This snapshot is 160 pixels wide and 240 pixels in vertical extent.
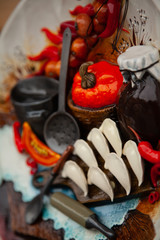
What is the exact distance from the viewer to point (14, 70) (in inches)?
40.8

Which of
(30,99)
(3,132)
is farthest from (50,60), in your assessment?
(3,132)

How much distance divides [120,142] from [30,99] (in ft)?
1.45

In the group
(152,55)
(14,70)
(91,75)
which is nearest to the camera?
(152,55)

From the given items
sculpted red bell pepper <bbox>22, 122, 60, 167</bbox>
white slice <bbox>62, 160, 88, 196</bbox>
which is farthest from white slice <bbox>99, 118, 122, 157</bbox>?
sculpted red bell pepper <bbox>22, 122, 60, 167</bbox>

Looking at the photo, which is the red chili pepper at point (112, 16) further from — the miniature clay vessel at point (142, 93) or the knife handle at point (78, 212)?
the knife handle at point (78, 212)

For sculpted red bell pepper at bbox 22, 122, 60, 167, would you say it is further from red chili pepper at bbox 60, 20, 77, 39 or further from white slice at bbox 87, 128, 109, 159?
red chili pepper at bbox 60, 20, 77, 39

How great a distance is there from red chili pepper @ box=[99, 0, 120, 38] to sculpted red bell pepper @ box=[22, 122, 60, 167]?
366 mm

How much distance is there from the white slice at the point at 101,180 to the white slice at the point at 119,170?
0.07 ft

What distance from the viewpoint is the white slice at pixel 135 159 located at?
1.82 feet

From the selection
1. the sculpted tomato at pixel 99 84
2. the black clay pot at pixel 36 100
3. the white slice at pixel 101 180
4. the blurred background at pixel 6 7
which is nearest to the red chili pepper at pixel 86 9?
the sculpted tomato at pixel 99 84

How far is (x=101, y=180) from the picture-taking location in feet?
1.95

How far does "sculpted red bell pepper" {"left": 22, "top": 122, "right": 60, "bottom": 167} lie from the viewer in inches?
31.0

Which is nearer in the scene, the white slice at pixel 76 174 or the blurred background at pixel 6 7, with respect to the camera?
the white slice at pixel 76 174

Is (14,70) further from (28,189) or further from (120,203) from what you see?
(120,203)
